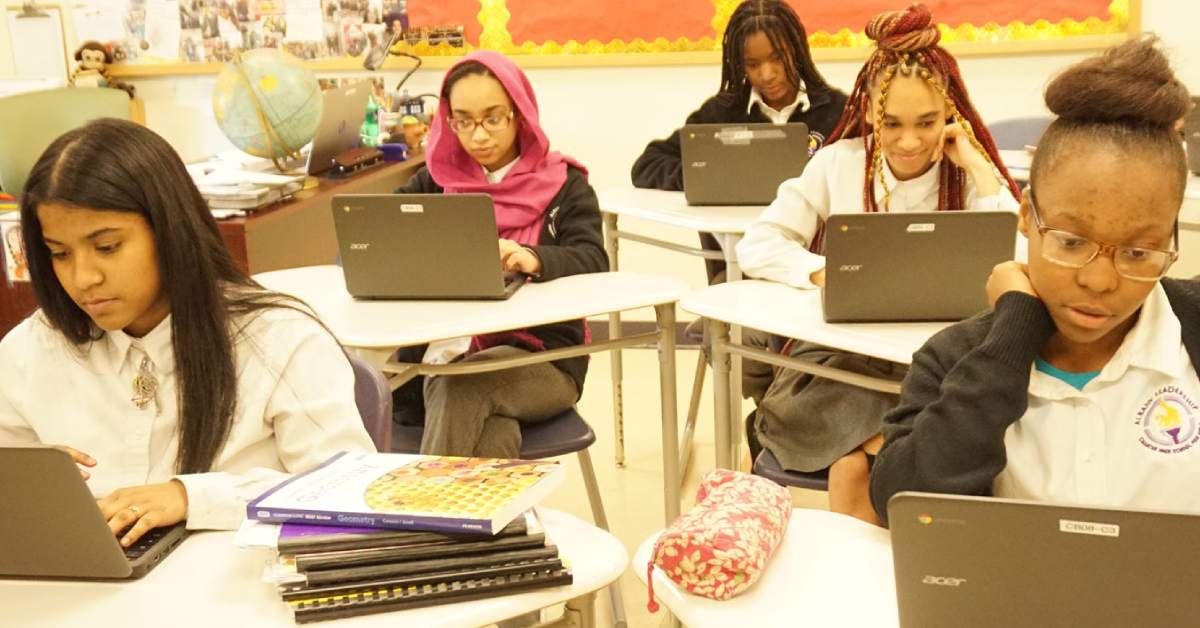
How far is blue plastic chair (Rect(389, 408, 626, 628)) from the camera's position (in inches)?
90.4

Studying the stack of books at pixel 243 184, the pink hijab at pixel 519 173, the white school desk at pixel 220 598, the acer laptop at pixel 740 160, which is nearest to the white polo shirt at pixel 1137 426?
the white school desk at pixel 220 598

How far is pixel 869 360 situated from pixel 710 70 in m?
2.31

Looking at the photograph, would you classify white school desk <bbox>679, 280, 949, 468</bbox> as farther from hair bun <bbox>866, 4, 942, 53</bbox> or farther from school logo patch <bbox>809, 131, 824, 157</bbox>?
school logo patch <bbox>809, 131, 824, 157</bbox>

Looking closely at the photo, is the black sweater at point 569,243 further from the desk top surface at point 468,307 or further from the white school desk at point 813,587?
the white school desk at point 813,587

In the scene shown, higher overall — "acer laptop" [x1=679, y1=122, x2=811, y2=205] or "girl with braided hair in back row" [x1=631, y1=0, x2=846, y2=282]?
"girl with braided hair in back row" [x1=631, y1=0, x2=846, y2=282]

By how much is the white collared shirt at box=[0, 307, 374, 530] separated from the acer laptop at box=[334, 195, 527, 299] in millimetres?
673

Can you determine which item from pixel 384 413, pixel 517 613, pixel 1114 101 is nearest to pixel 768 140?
pixel 384 413

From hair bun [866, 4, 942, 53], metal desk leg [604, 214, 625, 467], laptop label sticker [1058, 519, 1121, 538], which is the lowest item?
metal desk leg [604, 214, 625, 467]

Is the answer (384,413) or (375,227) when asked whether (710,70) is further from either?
(384,413)

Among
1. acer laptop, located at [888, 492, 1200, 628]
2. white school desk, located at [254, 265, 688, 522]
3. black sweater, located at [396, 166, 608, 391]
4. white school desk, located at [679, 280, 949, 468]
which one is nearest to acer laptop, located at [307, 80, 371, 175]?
black sweater, located at [396, 166, 608, 391]

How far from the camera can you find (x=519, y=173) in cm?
276

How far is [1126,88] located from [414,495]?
2.65ft

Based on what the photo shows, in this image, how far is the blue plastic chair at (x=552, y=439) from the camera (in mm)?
2295

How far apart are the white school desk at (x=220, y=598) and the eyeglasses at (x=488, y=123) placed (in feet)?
5.02
